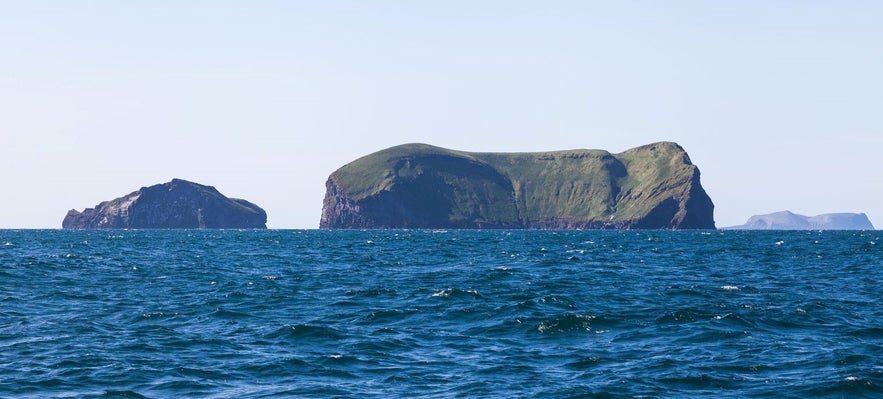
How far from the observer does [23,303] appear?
44156mm

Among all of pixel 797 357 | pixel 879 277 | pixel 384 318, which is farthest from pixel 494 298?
pixel 879 277

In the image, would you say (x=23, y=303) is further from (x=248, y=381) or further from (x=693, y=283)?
(x=693, y=283)

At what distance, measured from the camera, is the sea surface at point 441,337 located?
80.8 feet

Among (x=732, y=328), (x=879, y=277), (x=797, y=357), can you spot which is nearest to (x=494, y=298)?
(x=732, y=328)

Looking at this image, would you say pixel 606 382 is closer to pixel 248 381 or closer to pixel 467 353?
pixel 467 353

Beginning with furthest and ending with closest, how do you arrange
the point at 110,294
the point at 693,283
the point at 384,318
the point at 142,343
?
1. the point at 693,283
2. the point at 110,294
3. the point at 384,318
4. the point at 142,343

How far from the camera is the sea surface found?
2462cm

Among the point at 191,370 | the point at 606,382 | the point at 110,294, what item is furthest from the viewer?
the point at 110,294

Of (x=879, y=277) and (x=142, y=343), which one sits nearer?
(x=142, y=343)

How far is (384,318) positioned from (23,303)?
1897 centimetres

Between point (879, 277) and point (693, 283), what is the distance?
51.4 feet

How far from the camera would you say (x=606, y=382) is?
24.8m

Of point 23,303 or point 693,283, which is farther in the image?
point 693,283

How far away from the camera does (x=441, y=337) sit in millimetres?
33250
